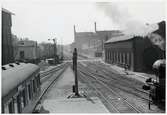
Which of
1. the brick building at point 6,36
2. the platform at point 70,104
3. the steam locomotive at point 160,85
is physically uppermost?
the brick building at point 6,36

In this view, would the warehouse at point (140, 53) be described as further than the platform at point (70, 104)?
Yes

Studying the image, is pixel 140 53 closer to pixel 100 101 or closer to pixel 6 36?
pixel 6 36

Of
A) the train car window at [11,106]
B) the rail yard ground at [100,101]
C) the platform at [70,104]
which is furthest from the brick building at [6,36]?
the train car window at [11,106]

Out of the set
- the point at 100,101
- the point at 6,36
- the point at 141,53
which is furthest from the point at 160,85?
the point at 6,36

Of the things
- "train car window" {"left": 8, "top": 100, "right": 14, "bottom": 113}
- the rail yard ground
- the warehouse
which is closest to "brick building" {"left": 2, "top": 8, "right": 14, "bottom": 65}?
the rail yard ground

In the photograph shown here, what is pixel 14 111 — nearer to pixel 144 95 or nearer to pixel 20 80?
pixel 20 80

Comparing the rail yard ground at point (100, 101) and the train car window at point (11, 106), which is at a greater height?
the train car window at point (11, 106)

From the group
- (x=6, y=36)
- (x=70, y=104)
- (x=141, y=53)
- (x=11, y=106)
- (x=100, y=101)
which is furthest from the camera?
(x=141, y=53)

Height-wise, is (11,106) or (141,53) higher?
(141,53)

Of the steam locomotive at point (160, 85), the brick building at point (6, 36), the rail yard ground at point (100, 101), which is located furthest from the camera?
the brick building at point (6, 36)

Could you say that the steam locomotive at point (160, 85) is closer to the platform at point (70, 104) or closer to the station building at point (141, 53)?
the platform at point (70, 104)

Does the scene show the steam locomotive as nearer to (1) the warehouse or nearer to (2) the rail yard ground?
(2) the rail yard ground

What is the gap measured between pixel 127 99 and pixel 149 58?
20489 millimetres

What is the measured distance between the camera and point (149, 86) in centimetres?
1895
